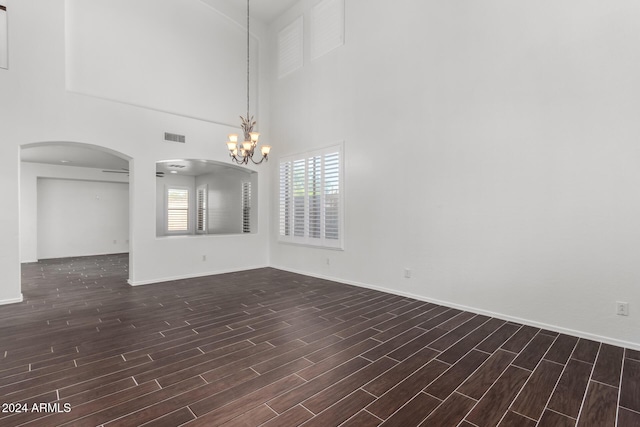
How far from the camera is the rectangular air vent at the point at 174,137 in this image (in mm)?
5789

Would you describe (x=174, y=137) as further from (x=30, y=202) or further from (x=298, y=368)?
(x=30, y=202)

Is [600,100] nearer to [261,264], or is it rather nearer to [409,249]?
[409,249]

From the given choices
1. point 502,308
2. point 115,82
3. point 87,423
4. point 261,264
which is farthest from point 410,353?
point 115,82

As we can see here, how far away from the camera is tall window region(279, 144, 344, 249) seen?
565 cm

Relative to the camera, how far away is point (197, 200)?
11.8 m

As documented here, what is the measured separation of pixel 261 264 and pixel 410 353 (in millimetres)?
4908

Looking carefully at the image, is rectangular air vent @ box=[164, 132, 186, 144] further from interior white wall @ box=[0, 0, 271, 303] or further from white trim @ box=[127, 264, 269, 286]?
white trim @ box=[127, 264, 269, 286]

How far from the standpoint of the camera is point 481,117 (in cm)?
387

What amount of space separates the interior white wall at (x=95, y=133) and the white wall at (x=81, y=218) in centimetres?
558

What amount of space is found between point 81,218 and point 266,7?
8.09 meters

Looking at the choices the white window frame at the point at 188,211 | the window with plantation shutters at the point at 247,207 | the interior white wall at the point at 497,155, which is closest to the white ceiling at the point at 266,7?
the interior white wall at the point at 497,155

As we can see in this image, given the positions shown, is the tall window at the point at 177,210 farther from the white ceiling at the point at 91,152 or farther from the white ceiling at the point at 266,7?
the white ceiling at the point at 266,7

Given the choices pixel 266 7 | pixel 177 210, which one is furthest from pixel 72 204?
pixel 266 7

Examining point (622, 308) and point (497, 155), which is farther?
point (497, 155)
